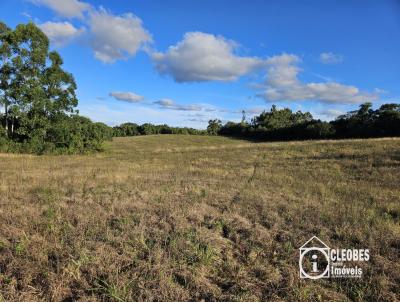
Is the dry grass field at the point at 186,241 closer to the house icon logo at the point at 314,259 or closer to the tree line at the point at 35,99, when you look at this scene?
the house icon logo at the point at 314,259

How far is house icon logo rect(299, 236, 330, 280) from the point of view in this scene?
5.75 metres

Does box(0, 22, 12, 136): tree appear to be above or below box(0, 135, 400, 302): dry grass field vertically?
above

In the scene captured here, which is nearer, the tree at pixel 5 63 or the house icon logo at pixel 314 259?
the house icon logo at pixel 314 259

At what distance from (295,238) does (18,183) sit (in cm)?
1130

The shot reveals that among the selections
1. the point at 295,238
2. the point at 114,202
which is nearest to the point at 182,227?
the point at 295,238

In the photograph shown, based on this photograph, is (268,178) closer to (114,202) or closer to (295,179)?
(295,179)

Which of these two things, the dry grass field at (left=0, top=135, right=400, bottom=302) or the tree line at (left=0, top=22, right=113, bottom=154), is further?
the tree line at (left=0, top=22, right=113, bottom=154)

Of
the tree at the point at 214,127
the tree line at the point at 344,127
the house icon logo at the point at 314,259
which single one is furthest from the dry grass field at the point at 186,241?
the tree at the point at 214,127

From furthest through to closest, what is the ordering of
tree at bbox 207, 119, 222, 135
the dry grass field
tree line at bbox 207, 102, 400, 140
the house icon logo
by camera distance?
tree at bbox 207, 119, 222, 135
tree line at bbox 207, 102, 400, 140
the house icon logo
the dry grass field

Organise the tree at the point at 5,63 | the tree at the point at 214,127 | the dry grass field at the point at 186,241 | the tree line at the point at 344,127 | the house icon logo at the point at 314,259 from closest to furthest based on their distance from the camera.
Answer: the dry grass field at the point at 186,241 < the house icon logo at the point at 314,259 < the tree at the point at 5,63 < the tree line at the point at 344,127 < the tree at the point at 214,127

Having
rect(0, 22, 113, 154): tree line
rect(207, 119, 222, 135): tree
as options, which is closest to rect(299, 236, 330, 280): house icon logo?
rect(0, 22, 113, 154): tree line

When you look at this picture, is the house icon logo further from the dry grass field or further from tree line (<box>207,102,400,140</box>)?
tree line (<box>207,102,400,140</box>)

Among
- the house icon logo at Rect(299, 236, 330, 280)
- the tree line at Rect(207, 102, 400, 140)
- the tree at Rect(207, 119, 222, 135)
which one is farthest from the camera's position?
the tree at Rect(207, 119, 222, 135)

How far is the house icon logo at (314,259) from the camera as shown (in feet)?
18.9
